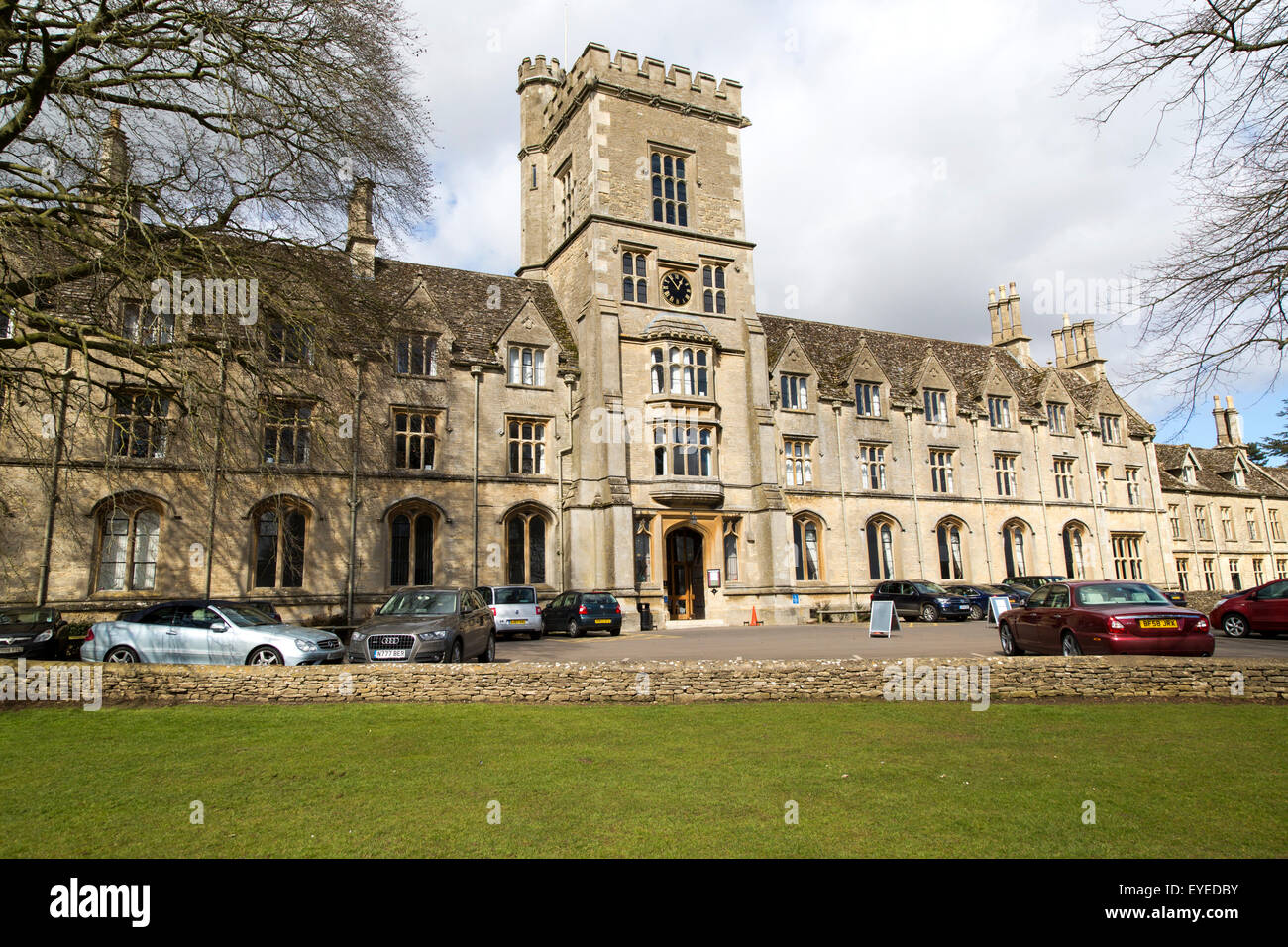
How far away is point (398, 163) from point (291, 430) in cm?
1559

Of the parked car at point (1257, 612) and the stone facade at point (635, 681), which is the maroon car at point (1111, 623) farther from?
the parked car at point (1257, 612)

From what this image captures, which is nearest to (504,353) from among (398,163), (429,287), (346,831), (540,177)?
(429,287)

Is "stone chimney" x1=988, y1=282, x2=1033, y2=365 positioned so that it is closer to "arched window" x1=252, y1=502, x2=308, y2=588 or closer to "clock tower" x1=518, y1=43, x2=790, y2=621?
"clock tower" x1=518, y1=43, x2=790, y2=621

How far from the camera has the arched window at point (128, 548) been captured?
24438 mm

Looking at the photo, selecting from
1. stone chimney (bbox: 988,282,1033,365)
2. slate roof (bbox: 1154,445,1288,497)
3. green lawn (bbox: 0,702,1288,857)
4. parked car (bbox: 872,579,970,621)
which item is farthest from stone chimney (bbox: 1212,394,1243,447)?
green lawn (bbox: 0,702,1288,857)

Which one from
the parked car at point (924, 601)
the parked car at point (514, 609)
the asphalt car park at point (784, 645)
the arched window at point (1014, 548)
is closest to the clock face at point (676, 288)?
the asphalt car park at point (784, 645)

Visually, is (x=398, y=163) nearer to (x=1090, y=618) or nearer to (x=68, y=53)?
(x=68, y=53)

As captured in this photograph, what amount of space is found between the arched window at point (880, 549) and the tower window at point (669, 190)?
16.3 m

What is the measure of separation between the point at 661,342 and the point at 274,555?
16.0 metres

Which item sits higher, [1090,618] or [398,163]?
[398,163]

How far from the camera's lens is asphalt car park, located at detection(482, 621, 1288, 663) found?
17.1 m
